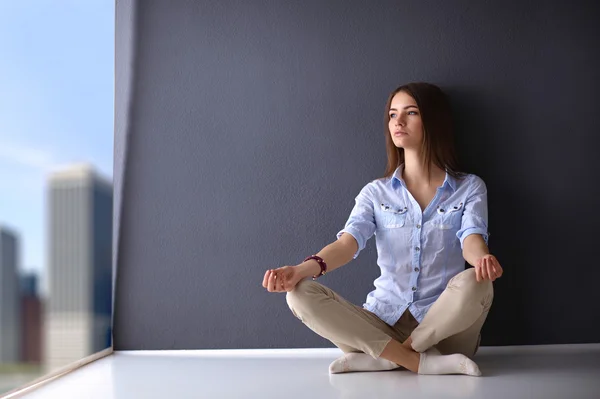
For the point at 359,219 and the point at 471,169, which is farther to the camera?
the point at 471,169

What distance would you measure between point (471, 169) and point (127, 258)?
1702mm

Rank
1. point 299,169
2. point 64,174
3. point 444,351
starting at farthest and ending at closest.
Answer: point 299,169
point 64,174
point 444,351

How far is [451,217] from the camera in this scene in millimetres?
2844

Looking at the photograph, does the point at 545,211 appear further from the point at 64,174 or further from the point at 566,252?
the point at 64,174

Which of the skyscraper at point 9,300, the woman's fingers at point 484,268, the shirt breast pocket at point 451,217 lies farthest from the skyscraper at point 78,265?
the woman's fingers at point 484,268

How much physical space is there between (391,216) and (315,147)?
578 millimetres

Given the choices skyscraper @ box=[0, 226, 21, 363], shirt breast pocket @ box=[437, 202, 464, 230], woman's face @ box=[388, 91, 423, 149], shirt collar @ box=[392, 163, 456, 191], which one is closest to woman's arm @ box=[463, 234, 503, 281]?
shirt breast pocket @ box=[437, 202, 464, 230]

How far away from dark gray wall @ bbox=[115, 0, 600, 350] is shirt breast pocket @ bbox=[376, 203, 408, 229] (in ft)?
1.04

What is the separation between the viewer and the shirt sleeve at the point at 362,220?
112 inches

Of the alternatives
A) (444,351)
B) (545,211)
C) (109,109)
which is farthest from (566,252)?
(109,109)

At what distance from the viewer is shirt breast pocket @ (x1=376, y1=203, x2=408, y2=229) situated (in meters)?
2.90

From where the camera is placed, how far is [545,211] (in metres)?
3.17

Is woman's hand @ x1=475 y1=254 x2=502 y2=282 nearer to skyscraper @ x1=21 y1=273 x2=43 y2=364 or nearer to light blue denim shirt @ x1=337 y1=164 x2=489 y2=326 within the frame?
light blue denim shirt @ x1=337 y1=164 x2=489 y2=326

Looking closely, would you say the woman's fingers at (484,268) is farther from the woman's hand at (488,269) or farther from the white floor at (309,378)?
the white floor at (309,378)
